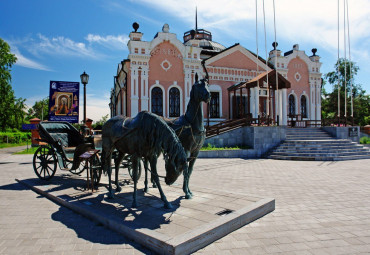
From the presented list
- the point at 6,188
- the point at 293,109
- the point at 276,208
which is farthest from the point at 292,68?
the point at 6,188

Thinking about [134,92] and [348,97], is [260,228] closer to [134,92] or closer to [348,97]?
[134,92]

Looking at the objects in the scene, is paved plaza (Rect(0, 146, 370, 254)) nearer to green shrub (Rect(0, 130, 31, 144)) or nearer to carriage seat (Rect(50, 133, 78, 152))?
carriage seat (Rect(50, 133, 78, 152))

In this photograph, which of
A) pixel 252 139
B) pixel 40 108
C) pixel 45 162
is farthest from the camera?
pixel 40 108

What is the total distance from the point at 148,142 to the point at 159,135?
345 mm

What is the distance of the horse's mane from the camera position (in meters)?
4.19

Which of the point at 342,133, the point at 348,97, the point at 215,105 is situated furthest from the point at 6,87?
the point at 348,97

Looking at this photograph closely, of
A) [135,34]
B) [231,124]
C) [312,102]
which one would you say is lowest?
[231,124]

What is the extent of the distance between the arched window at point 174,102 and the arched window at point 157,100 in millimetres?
752

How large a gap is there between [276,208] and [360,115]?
130ft

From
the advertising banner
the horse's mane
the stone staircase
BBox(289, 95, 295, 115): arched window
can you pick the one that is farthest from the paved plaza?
BBox(289, 95, 295, 115): arched window

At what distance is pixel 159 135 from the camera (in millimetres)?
4422

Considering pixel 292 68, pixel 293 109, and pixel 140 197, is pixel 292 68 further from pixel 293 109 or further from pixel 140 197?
pixel 140 197

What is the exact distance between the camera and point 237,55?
22.4 meters

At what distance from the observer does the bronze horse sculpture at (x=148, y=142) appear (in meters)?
4.12
